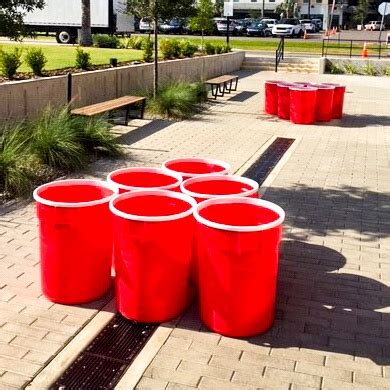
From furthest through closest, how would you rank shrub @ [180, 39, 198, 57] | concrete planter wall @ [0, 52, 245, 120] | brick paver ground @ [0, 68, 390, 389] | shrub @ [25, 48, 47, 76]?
shrub @ [180, 39, 198, 57] < shrub @ [25, 48, 47, 76] < concrete planter wall @ [0, 52, 245, 120] < brick paver ground @ [0, 68, 390, 389]

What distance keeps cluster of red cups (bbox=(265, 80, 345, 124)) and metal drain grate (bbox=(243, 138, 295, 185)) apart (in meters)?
1.79

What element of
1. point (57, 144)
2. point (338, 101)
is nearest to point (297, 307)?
point (57, 144)

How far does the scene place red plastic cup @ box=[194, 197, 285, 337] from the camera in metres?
3.86

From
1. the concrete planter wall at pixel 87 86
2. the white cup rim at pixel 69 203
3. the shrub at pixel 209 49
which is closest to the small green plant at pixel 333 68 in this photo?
the shrub at pixel 209 49

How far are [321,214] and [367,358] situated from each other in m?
3.22

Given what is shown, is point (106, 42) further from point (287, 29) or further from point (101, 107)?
point (287, 29)

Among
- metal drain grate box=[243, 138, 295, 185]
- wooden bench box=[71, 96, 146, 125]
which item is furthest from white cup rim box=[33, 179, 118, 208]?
wooden bench box=[71, 96, 146, 125]

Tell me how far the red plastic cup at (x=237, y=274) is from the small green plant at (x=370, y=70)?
2323 centimetres

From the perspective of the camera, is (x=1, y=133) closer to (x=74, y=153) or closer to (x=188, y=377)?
(x=74, y=153)

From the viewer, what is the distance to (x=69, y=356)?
3824 millimetres

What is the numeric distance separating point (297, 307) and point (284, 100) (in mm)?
9887

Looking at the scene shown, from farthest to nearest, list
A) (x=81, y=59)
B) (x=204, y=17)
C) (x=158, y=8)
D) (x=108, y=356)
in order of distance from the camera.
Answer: (x=204, y=17) → (x=81, y=59) → (x=158, y=8) → (x=108, y=356)

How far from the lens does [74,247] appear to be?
434 centimetres

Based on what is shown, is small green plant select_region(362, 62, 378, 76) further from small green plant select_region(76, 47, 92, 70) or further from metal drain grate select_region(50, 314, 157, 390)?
metal drain grate select_region(50, 314, 157, 390)
